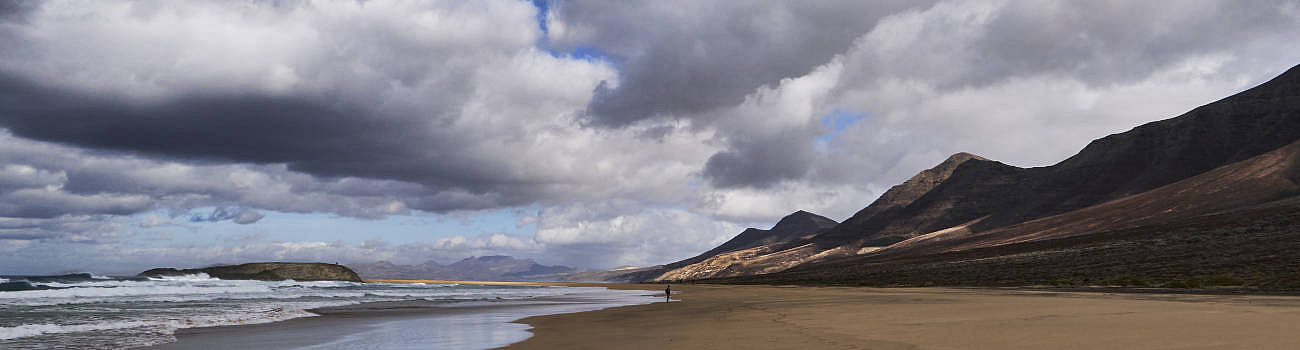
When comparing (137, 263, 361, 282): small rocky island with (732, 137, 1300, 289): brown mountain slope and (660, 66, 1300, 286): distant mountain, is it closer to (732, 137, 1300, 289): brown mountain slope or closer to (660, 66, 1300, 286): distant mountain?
(660, 66, 1300, 286): distant mountain

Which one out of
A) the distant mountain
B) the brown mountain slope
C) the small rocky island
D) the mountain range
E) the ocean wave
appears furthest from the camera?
the small rocky island

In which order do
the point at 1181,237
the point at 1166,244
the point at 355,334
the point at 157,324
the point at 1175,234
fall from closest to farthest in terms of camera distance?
the point at 355,334
the point at 157,324
the point at 1166,244
the point at 1181,237
the point at 1175,234

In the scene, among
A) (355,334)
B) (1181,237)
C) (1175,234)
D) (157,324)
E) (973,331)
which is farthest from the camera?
(1175,234)

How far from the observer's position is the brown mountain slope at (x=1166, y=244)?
212 ft

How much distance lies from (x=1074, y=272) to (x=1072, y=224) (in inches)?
3522

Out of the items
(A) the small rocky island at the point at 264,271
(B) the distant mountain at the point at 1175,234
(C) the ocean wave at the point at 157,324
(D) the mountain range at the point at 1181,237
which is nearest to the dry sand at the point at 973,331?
(C) the ocean wave at the point at 157,324

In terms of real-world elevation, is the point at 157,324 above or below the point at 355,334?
above

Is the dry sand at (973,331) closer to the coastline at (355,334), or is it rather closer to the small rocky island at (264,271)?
the coastline at (355,334)

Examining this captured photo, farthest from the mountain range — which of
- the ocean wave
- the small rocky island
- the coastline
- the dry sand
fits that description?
the small rocky island

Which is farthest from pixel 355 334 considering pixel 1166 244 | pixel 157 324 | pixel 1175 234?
pixel 1175 234

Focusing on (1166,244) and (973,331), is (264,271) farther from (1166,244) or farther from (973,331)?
(1166,244)

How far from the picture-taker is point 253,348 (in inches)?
779

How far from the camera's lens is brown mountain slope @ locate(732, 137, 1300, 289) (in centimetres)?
6450

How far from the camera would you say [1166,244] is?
293 feet
